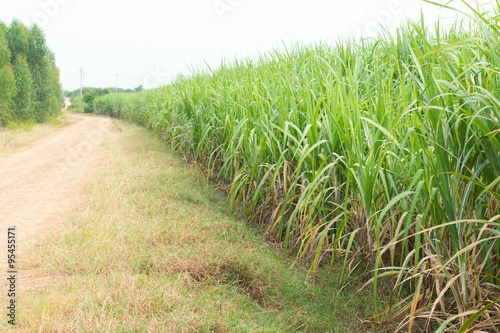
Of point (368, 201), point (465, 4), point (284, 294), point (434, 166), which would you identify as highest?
point (465, 4)

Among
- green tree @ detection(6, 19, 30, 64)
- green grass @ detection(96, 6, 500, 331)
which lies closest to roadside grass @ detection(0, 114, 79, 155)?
green tree @ detection(6, 19, 30, 64)

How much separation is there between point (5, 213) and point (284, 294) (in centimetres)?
278

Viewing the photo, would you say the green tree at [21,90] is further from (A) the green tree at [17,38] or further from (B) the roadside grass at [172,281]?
(B) the roadside grass at [172,281]

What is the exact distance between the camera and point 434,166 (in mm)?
1521

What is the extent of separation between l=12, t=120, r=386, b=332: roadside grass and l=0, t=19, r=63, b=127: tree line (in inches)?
374

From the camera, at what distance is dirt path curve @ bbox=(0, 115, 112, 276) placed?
3.01 m

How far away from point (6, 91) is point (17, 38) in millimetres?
4230

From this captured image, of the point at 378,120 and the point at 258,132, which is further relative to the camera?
the point at 258,132

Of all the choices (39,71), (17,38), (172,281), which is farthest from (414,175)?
(39,71)

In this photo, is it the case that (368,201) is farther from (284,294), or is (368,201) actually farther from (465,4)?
(465,4)

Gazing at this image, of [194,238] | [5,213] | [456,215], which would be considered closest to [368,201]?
[456,215]

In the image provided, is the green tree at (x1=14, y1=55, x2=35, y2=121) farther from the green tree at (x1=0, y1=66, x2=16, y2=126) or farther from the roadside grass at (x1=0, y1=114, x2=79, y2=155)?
the green tree at (x1=0, y1=66, x2=16, y2=126)

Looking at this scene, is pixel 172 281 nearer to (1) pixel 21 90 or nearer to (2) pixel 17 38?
(1) pixel 21 90

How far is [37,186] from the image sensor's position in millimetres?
4484
